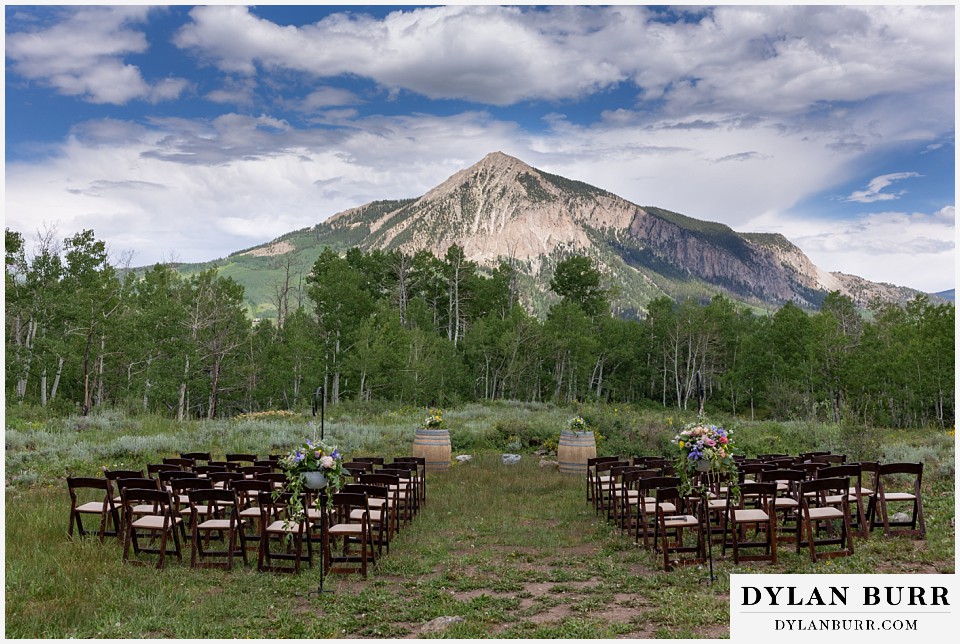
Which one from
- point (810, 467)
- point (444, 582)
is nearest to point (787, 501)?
point (810, 467)

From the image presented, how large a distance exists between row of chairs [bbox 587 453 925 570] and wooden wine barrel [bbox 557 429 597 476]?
15.3 ft

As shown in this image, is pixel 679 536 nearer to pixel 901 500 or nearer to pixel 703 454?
pixel 703 454

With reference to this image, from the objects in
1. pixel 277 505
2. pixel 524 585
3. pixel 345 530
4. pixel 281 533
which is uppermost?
pixel 277 505

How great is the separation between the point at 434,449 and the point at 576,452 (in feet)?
11.7

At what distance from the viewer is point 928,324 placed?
4438cm

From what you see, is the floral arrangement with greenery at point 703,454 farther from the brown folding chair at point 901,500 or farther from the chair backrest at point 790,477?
the brown folding chair at point 901,500

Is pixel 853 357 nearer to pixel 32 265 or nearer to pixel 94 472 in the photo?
pixel 94 472

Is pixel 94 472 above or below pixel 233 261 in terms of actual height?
below

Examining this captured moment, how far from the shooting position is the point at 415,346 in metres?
40.9

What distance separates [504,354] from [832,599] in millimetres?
44097

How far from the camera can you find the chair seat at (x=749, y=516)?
327 inches

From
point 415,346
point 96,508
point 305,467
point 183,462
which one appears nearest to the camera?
point 305,467

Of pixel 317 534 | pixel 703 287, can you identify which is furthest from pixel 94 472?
pixel 703 287

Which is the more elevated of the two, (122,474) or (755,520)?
(122,474)
